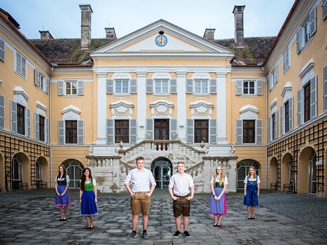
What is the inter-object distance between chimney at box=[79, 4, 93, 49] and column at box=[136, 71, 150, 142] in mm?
7169

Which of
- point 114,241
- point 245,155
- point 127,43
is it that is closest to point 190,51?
point 127,43

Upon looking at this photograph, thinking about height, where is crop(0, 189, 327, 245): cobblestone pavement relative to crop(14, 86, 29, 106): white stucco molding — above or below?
below

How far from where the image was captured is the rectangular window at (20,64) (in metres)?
25.2

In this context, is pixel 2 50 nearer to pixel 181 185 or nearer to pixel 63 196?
pixel 63 196

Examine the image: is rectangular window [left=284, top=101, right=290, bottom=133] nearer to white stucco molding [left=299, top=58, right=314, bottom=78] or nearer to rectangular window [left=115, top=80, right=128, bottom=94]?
white stucco molding [left=299, top=58, right=314, bottom=78]

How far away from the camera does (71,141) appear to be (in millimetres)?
31531

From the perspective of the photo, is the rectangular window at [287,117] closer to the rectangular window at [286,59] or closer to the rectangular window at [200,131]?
the rectangular window at [286,59]

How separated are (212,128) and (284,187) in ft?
23.6

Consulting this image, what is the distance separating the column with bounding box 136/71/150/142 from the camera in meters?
30.5

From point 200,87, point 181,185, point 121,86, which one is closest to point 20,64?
point 121,86

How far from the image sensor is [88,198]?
9719 mm

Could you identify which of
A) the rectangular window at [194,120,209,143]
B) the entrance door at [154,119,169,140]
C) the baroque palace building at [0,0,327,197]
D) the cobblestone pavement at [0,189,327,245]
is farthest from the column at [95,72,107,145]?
the cobblestone pavement at [0,189,327,245]

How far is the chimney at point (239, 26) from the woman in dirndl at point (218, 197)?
25965 millimetres

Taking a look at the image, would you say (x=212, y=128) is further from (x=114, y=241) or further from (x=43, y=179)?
(x=114, y=241)
